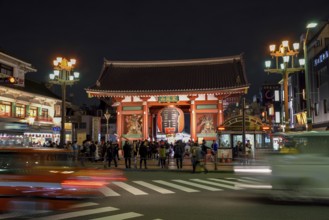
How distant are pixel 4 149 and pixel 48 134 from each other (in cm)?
3771

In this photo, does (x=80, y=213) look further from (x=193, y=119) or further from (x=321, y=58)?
(x=321, y=58)

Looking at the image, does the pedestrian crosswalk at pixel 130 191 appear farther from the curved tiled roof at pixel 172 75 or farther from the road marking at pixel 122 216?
the curved tiled roof at pixel 172 75

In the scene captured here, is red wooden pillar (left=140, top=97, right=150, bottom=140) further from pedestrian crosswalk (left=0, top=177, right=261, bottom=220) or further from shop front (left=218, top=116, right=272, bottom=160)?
pedestrian crosswalk (left=0, top=177, right=261, bottom=220)

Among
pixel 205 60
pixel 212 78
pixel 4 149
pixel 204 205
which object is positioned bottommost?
pixel 204 205

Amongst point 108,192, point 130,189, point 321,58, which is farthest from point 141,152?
point 321,58

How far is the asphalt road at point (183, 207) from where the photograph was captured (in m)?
9.50

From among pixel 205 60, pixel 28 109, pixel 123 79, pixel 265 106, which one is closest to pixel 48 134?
pixel 28 109

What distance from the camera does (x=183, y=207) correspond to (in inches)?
427

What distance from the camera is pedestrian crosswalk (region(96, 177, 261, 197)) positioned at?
14055mm

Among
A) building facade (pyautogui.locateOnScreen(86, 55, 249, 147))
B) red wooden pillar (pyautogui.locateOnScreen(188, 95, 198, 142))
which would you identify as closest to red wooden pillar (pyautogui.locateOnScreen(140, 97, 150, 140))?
building facade (pyautogui.locateOnScreen(86, 55, 249, 147))

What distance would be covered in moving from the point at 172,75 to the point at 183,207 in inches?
1107

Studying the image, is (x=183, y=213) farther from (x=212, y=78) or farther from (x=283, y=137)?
(x=212, y=78)

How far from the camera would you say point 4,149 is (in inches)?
Answer: 350

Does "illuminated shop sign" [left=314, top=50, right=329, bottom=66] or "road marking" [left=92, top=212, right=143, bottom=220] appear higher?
"illuminated shop sign" [left=314, top=50, right=329, bottom=66]
